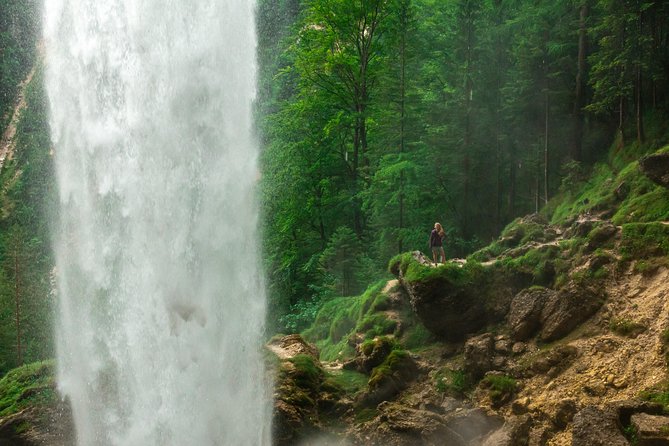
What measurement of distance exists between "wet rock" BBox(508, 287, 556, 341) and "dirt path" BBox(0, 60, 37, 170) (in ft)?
203

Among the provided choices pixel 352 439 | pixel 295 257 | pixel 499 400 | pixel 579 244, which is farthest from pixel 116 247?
pixel 295 257

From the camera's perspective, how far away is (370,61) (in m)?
26.2

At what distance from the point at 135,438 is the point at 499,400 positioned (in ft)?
23.8

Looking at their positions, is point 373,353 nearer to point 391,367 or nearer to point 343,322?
point 391,367

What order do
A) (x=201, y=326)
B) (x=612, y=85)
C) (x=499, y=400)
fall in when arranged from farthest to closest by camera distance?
(x=612, y=85) < (x=201, y=326) < (x=499, y=400)

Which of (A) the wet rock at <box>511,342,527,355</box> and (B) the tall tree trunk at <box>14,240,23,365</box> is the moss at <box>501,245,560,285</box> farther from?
(B) the tall tree trunk at <box>14,240,23,365</box>

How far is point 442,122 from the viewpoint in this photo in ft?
75.0

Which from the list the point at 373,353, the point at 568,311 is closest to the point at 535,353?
the point at 568,311

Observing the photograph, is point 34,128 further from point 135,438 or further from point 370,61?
point 135,438

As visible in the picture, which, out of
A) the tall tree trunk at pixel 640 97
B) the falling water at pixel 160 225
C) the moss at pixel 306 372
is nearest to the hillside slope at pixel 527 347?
the moss at pixel 306 372

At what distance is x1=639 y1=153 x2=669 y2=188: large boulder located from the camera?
13.2m

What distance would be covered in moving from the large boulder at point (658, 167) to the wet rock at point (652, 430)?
21.3 ft

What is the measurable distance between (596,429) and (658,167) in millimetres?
7151

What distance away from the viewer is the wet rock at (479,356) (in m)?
12.0
